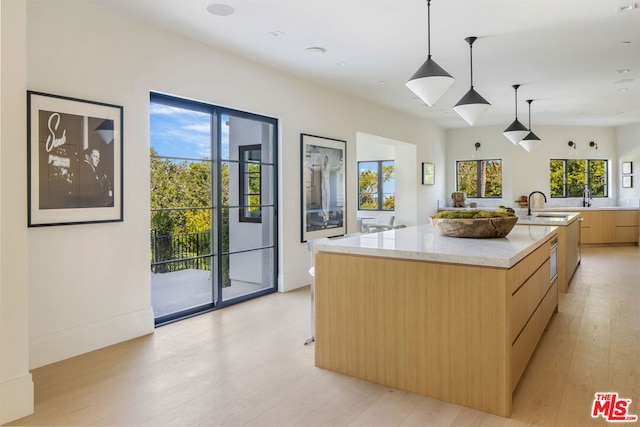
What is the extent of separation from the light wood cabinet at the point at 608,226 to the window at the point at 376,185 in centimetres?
424

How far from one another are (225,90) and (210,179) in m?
0.96

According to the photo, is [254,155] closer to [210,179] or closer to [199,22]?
[210,179]

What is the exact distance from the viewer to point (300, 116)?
5.44 m

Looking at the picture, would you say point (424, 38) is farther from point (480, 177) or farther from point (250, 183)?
point (480, 177)

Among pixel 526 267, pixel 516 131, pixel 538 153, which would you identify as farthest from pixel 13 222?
pixel 538 153

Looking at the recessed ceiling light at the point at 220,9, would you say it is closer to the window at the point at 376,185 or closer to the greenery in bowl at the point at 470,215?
the greenery in bowl at the point at 470,215

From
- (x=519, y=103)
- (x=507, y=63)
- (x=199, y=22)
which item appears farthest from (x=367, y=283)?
(x=519, y=103)

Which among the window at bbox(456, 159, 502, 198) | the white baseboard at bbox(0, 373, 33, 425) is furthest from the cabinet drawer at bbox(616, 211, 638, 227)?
the white baseboard at bbox(0, 373, 33, 425)

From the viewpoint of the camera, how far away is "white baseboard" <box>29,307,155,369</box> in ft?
9.78

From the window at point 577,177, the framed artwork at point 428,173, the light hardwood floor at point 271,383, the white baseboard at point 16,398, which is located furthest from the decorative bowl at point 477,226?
the window at point 577,177

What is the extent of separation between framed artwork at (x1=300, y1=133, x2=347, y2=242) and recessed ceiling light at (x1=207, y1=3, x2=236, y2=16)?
211 cm

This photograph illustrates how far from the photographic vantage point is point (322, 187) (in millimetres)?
5871

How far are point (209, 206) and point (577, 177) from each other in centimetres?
915

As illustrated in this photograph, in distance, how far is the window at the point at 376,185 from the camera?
10.0 m
